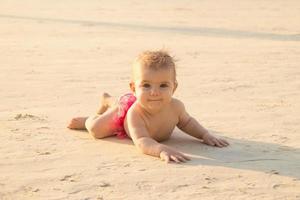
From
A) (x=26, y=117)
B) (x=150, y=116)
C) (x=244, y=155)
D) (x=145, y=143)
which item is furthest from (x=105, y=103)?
(x=244, y=155)

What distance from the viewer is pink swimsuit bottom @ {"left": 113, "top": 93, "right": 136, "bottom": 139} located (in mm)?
4969

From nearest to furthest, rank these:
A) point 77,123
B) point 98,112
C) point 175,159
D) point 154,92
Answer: point 175,159
point 154,92
point 77,123
point 98,112

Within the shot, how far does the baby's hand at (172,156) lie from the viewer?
4.31m

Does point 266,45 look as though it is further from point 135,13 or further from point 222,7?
point 222,7

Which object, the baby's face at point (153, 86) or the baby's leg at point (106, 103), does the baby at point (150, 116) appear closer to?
the baby's face at point (153, 86)

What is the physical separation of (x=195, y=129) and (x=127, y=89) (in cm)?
189

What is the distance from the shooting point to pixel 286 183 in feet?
12.8

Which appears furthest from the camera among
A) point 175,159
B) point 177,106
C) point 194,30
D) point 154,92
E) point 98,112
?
point 194,30

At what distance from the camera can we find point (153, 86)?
463 centimetres

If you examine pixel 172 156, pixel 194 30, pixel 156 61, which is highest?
pixel 194 30

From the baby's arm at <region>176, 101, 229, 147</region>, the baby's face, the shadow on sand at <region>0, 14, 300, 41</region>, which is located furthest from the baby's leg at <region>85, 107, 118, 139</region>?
the shadow on sand at <region>0, 14, 300, 41</region>

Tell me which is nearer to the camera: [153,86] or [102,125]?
[153,86]

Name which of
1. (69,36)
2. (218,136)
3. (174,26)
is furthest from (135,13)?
(218,136)

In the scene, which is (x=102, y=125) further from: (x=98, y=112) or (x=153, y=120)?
(x=98, y=112)
